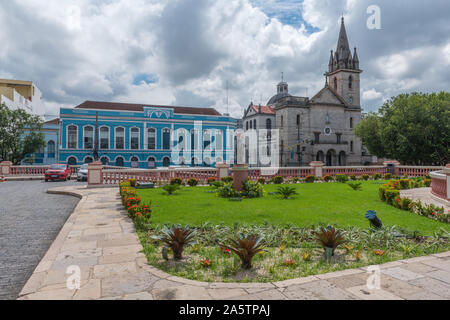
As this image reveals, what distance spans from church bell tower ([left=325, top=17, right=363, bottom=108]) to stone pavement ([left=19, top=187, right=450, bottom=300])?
53682 millimetres

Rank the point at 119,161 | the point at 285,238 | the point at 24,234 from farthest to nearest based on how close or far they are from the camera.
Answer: the point at 119,161 → the point at 24,234 → the point at 285,238

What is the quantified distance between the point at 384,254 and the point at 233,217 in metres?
3.79

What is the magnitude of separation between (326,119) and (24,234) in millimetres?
50636

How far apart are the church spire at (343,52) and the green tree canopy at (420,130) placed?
26.5m

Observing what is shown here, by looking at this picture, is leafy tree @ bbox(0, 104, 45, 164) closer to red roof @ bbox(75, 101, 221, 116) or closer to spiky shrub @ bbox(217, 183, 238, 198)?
red roof @ bbox(75, 101, 221, 116)

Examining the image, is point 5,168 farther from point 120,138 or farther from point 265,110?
point 265,110

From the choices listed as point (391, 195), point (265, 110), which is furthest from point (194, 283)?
point (265, 110)

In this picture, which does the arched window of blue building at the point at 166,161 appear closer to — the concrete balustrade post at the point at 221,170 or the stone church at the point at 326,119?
the stone church at the point at 326,119

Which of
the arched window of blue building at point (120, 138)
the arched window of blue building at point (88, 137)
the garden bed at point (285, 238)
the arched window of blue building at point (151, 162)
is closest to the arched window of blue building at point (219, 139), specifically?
the arched window of blue building at point (151, 162)

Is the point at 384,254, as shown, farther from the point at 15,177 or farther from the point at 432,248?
the point at 15,177

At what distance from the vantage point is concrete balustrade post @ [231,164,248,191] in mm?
12609

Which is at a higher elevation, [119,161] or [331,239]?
[119,161]

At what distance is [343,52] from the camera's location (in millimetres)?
53219
